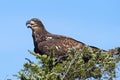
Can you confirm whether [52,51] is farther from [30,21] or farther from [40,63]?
[30,21]

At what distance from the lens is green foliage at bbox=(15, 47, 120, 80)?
9.59 metres

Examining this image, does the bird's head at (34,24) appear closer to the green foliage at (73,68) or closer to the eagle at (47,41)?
the eagle at (47,41)

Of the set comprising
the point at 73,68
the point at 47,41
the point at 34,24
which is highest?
the point at 34,24

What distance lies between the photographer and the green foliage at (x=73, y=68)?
9.59 m

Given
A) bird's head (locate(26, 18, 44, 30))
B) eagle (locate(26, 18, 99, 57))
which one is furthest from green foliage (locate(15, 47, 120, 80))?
bird's head (locate(26, 18, 44, 30))

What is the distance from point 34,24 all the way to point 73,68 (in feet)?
33.9

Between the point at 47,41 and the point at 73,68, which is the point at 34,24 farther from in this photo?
the point at 73,68

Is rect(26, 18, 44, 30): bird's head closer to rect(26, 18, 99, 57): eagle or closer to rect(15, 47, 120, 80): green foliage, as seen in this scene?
rect(26, 18, 99, 57): eagle

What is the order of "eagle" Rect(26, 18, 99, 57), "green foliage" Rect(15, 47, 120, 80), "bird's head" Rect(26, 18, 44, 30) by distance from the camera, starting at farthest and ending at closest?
1. "bird's head" Rect(26, 18, 44, 30)
2. "eagle" Rect(26, 18, 99, 57)
3. "green foliage" Rect(15, 47, 120, 80)

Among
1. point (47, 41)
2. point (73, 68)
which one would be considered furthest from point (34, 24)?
point (73, 68)

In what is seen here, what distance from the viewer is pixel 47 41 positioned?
721 inches

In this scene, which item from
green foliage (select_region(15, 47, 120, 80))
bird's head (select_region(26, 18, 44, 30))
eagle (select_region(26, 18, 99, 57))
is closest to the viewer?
green foliage (select_region(15, 47, 120, 80))

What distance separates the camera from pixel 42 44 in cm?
1809

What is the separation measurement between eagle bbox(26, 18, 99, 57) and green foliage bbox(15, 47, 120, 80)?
6.49 meters
